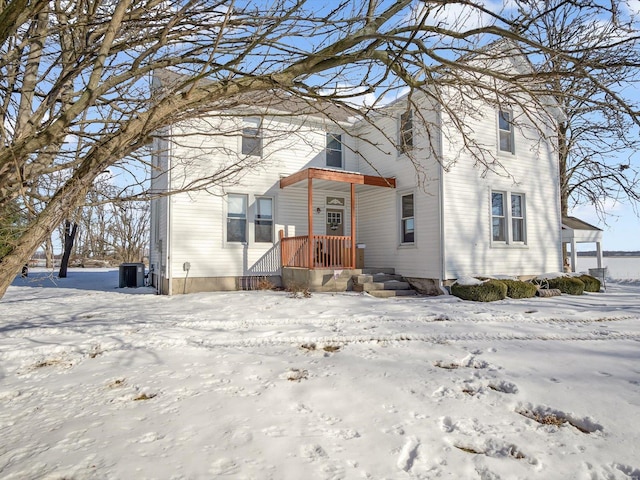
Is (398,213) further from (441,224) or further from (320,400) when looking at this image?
(320,400)

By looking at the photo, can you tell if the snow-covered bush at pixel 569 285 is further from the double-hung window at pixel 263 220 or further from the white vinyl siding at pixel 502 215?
the double-hung window at pixel 263 220

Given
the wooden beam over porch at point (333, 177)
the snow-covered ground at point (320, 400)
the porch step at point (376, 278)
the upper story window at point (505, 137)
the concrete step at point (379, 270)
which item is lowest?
the snow-covered ground at point (320, 400)

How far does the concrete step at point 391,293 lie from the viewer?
10.7 metres

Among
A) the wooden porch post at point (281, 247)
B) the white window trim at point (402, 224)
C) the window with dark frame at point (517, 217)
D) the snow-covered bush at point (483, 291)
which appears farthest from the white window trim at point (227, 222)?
the window with dark frame at point (517, 217)

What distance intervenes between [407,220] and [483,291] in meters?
3.22

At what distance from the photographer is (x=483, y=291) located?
32.3ft

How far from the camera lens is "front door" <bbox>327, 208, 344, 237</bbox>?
13.4m

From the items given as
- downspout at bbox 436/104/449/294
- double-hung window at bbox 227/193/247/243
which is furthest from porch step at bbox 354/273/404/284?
double-hung window at bbox 227/193/247/243

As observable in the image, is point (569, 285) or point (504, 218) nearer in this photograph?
point (569, 285)

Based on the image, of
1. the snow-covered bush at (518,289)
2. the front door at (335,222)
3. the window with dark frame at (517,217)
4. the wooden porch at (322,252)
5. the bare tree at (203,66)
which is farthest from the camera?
the front door at (335,222)

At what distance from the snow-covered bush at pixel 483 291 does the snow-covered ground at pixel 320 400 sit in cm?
323

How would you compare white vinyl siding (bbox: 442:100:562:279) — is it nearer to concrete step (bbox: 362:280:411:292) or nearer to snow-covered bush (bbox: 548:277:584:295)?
snow-covered bush (bbox: 548:277:584:295)

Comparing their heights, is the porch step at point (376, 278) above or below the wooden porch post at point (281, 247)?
below

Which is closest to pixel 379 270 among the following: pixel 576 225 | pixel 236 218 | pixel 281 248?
pixel 281 248
